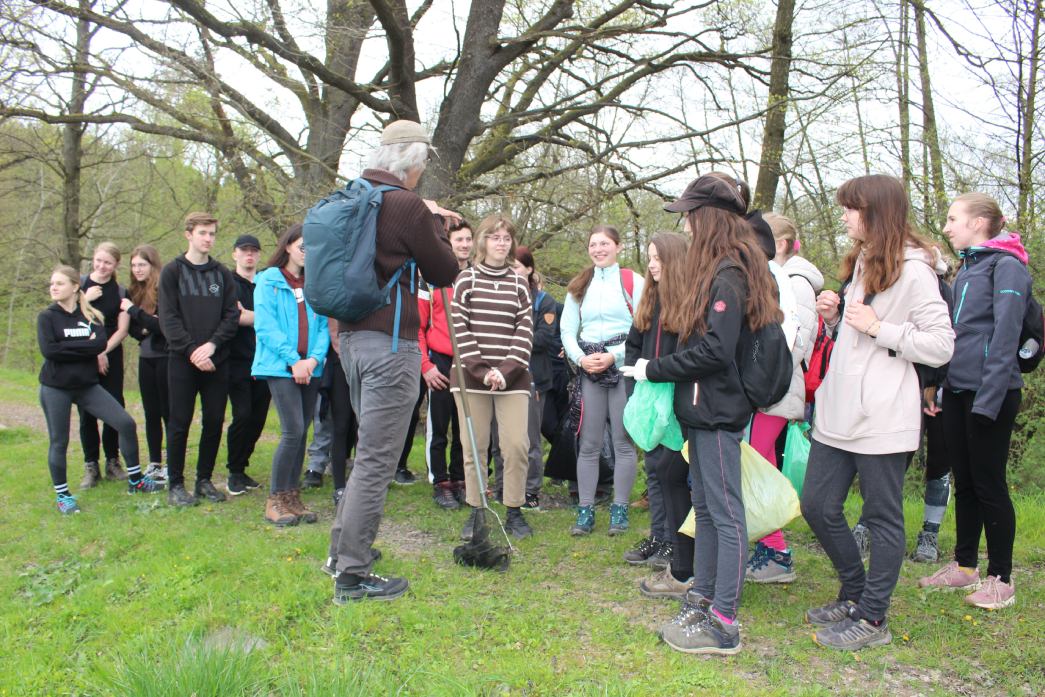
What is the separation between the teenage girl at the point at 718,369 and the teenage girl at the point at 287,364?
283 centimetres

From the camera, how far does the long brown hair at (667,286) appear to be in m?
3.08

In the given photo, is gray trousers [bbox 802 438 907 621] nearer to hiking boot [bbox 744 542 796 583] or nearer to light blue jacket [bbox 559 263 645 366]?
hiking boot [bbox 744 542 796 583]

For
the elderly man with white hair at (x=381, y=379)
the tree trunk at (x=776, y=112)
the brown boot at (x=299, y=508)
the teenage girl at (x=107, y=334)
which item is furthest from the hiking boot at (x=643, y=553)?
the tree trunk at (x=776, y=112)

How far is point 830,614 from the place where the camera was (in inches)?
121

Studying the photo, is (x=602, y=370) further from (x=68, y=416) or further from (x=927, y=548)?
(x=68, y=416)

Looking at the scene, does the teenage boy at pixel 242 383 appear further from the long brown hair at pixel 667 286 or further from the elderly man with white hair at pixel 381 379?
the long brown hair at pixel 667 286

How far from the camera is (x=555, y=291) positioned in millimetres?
7574

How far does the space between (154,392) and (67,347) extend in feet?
2.61

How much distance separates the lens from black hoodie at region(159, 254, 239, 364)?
504 cm

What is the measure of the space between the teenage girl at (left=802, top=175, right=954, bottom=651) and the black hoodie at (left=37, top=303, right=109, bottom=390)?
5.08 meters

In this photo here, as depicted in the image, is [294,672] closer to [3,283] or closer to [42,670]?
[42,670]

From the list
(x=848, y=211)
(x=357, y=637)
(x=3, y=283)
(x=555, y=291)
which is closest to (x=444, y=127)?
(x=555, y=291)

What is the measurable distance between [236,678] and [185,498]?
122 inches

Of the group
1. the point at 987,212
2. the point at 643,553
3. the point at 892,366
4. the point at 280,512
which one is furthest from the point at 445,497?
the point at 987,212
